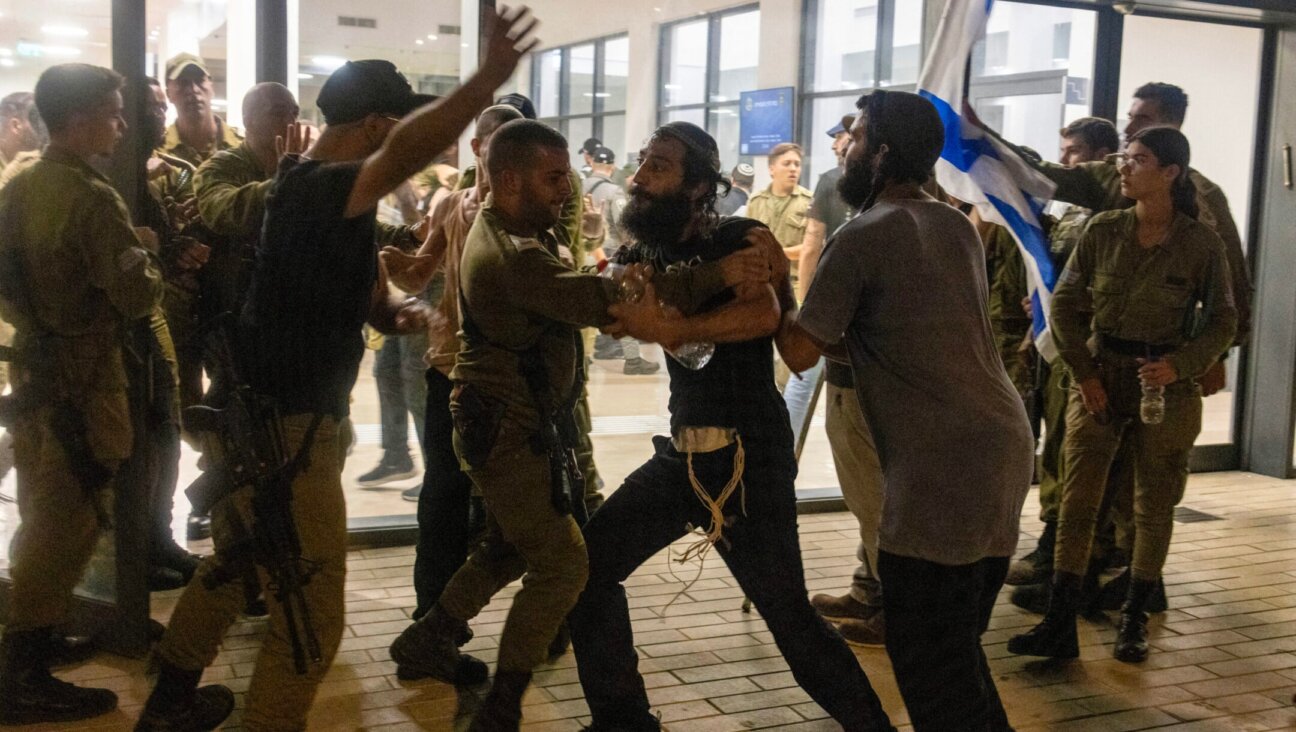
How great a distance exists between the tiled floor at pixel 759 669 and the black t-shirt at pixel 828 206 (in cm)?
180

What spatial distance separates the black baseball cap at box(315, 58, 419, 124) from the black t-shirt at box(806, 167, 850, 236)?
3713mm

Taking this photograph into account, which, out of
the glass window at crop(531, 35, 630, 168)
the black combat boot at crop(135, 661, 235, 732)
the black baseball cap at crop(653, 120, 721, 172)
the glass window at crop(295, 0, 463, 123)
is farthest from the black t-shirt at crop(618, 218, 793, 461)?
the glass window at crop(531, 35, 630, 168)

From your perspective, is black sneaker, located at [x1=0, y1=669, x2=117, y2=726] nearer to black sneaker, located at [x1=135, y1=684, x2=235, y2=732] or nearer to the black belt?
black sneaker, located at [x1=135, y1=684, x2=235, y2=732]

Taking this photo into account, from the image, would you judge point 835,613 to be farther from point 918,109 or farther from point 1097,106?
point 1097,106

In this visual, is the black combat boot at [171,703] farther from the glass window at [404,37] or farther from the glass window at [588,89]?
the glass window at [588,89]

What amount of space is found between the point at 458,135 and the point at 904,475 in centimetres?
124

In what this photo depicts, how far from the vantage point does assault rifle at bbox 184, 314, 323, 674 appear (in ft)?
10.2

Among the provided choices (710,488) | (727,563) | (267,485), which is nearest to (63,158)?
(267,485)

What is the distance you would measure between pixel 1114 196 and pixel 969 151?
46.3 inches

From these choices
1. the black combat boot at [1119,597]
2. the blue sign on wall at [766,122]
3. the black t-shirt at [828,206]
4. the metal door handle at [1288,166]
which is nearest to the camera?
the black combat boot at [1119,597]

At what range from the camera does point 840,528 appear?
6461mm

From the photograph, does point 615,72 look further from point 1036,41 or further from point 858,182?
point 858,182

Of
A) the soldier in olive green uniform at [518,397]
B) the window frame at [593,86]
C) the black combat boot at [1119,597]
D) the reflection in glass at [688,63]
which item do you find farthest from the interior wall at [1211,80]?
the soldier in olive green uniform at [518,397]

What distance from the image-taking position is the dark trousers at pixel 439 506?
4.29 m
